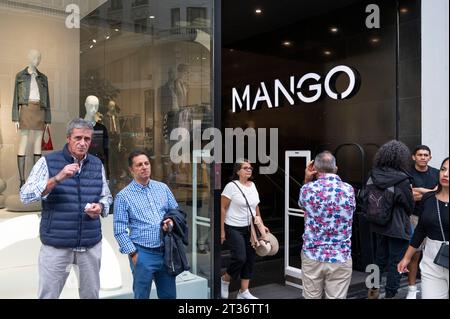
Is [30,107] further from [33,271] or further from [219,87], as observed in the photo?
[219,87]

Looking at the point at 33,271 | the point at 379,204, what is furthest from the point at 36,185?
the point at 379,204

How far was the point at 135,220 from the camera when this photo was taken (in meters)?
2.48

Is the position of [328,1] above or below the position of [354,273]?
above

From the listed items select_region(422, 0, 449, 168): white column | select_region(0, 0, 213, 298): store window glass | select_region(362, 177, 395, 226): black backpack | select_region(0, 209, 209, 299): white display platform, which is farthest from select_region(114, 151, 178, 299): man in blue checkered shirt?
select_region(422, 0, 449, 168): white column

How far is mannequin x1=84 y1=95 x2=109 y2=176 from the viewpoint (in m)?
4.42

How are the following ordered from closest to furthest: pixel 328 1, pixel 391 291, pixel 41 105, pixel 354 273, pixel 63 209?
pixel 63 209 → pixel 391 291 → pixel 41 105 → pixel 354 273 → pixel 328 1

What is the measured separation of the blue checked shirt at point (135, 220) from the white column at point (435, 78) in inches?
144

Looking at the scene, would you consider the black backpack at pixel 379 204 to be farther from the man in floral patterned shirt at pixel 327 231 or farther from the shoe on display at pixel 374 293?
the shoe on display at pixel 374 293

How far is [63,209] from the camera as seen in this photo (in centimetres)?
232

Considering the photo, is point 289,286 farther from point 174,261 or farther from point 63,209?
point 63,209

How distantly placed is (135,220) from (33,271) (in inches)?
54.8

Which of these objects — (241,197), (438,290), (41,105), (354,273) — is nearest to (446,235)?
(438,290)
